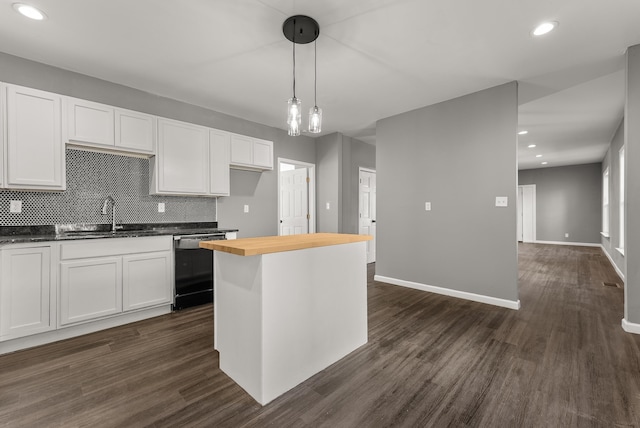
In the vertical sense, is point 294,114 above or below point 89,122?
below

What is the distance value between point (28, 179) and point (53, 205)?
1.35 ft

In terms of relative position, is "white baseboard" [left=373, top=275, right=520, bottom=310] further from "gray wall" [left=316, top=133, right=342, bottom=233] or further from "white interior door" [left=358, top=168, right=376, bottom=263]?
"white interior door" [left=358, top=168, right=376, bottom=263]

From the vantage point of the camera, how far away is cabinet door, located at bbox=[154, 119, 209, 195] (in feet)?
11.0

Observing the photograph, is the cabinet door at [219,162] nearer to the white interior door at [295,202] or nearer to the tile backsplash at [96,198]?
the tile backsplash at [96,198]

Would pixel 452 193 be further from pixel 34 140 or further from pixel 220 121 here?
pixel 34 140

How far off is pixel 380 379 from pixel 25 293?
113 inches

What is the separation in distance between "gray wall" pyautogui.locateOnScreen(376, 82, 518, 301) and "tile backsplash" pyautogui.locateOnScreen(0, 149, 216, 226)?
10.0 feet

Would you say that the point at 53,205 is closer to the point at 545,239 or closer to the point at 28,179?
the point at 28,179

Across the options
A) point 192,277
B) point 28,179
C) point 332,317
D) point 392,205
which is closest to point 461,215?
point 392,205

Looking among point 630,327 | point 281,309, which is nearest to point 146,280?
point 281,309

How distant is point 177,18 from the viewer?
2193 mm

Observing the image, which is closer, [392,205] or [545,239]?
[392,205]

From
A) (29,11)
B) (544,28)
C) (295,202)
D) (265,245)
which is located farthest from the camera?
(295,202)

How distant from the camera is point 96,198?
3.16m
